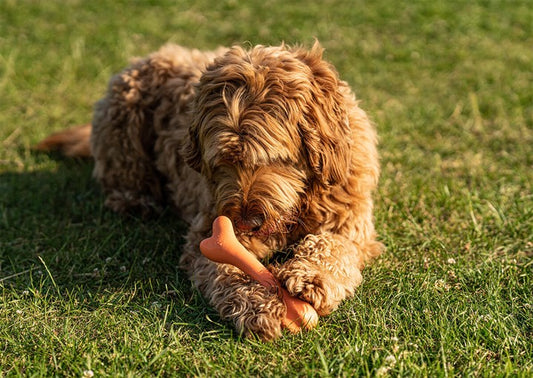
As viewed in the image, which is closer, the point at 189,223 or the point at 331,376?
the point at 331,376

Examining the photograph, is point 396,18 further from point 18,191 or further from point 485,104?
point 18,191

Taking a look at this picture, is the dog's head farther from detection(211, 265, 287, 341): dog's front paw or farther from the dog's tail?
the dog's tail

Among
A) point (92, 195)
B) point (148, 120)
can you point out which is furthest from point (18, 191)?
point (148, 120)

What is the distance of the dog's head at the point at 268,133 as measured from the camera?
3469mm

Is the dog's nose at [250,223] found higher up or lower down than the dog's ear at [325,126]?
lower down

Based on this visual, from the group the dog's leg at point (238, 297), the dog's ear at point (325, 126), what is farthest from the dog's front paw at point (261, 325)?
the dog's ear at point (325, 126)

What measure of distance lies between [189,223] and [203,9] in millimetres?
5593

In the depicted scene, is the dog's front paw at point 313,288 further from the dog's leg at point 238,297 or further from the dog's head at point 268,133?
the dog's head at point 268,133

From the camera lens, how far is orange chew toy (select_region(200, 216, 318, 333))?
11.5ft

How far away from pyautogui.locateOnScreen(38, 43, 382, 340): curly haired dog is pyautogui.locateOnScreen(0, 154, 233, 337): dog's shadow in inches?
7.8

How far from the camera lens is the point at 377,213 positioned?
489 centimetres

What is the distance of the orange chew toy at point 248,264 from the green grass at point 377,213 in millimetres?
85

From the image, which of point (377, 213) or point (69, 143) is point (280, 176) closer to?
point (377, 213)

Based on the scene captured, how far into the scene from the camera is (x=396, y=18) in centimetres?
908
